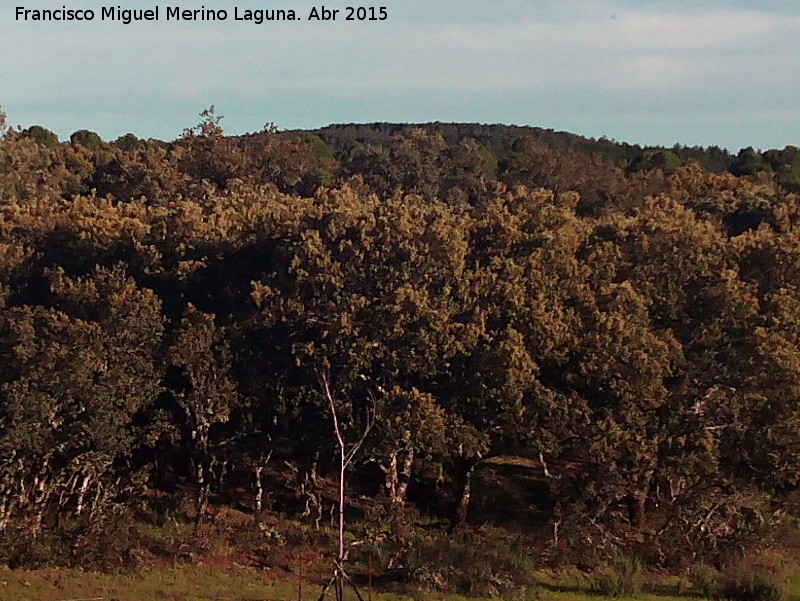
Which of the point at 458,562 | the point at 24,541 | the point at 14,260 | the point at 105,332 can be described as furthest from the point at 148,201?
the point at 458,562

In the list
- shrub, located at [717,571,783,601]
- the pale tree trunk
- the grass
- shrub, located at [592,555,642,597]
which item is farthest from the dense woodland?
shrub, located at [717,571,783,601]

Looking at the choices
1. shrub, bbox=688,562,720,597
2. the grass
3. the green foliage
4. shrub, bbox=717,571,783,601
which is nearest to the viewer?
the grass

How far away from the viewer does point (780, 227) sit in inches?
1435

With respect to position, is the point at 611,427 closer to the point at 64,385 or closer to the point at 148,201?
the point at 64,385

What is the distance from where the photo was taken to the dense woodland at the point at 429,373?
21141 millimetres

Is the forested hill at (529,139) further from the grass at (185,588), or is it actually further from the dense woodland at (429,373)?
the grass at (185,588)

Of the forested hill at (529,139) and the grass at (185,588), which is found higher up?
the forested hill at (529,139)

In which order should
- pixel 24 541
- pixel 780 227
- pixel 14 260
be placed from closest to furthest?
pixel 24 541
pixel 14 260
pixel 780 227

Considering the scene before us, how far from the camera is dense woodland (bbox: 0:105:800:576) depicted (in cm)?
2114

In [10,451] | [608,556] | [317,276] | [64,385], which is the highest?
[317,276]

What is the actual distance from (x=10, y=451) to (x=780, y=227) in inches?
1125

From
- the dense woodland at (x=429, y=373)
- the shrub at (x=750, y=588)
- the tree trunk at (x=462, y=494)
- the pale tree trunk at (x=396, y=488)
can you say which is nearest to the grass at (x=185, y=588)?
the shrub at (x=750, y=588)

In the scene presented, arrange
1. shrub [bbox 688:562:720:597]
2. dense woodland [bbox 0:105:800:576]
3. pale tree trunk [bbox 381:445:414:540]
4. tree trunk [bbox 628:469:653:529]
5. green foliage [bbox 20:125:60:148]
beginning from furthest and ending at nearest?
1. green foliage [bbox 20:125:60:148]
2. tree trunk [bbox 628:469:653:529]
3. pale tree trunk [bbox 381:445:414:540]
4. dense woodland [bbox 0:105:800:576]
5. shrub [bbox 688:562:720:597]

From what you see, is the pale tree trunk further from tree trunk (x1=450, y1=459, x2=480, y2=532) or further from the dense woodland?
tree trunk (x1=450, y1=459, x2=480, y2=532)
